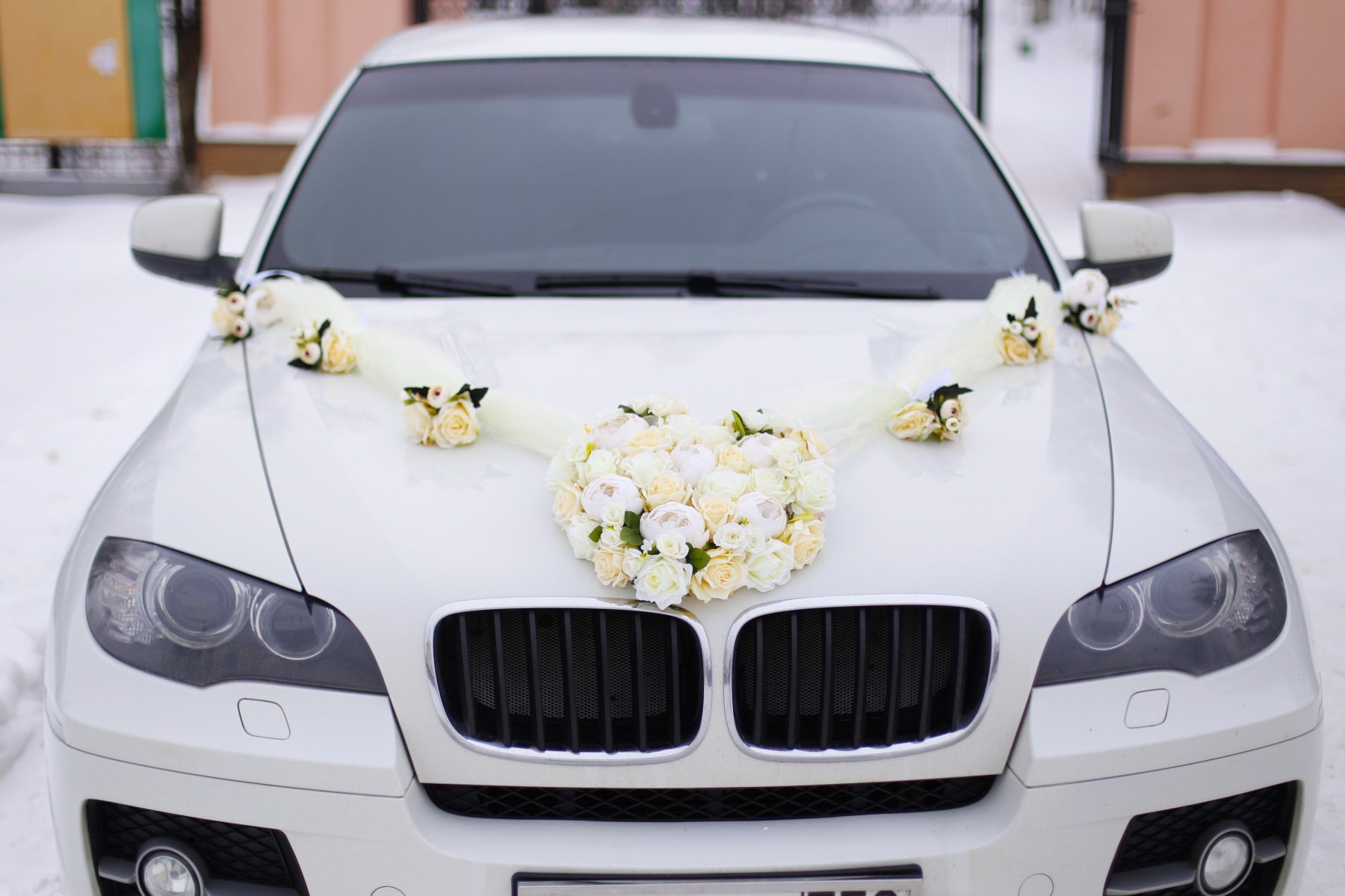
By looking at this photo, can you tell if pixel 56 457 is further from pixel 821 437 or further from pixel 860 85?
pixel 821 437

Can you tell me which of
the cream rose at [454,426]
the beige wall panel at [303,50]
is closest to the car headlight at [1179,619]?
the cream rose at [454,426]

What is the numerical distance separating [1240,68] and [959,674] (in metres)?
10.7

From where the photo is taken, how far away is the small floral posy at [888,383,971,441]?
1952 mm

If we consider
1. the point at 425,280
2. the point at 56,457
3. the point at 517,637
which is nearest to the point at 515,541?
the point at 517,637

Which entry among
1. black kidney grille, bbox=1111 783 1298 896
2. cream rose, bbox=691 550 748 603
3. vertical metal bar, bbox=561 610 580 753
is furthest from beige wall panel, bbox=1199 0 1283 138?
vertical metal bar, bbox=561 610 580 753

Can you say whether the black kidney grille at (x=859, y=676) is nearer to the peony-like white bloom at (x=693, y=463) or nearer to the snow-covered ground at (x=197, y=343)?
the peony-like white bloom at (x=693, y=463)

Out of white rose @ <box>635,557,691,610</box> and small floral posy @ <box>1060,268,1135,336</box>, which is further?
small floral posy @ <box>1060,268,1135,336</box>

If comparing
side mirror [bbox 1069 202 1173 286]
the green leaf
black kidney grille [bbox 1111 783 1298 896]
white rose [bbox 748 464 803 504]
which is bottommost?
black kidney grille [bbox 1111 783 1298 896]

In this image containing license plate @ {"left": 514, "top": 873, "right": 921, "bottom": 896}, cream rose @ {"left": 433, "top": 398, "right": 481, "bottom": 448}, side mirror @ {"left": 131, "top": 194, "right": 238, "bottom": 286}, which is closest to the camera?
license plate @ {"left": 514, "top": 873, "right": 921, "bottom": 896}

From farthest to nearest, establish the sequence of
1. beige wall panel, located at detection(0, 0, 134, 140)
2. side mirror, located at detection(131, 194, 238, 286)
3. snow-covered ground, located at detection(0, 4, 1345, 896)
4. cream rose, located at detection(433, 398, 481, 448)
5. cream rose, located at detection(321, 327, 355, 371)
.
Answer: beige wall panel, located at detection(0, 0, 134, 140) < snow-covered ground, located at detection(0, 4, 1345, 896) < side mirror, located at detection(131, 194, 238, 286) < cream rose, located at detection(321, 327, 355, 371) < cream rose, located at detection(433, 398, 481, 448)

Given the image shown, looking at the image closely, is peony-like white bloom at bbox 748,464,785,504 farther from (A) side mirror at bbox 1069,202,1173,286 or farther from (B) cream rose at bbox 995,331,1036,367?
(A) side mirror at bbox 1069,202,1173,286

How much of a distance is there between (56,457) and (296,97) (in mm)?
7695

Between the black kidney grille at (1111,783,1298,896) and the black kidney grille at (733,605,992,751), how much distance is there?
0.99 ft

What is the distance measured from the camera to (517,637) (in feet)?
5.43
